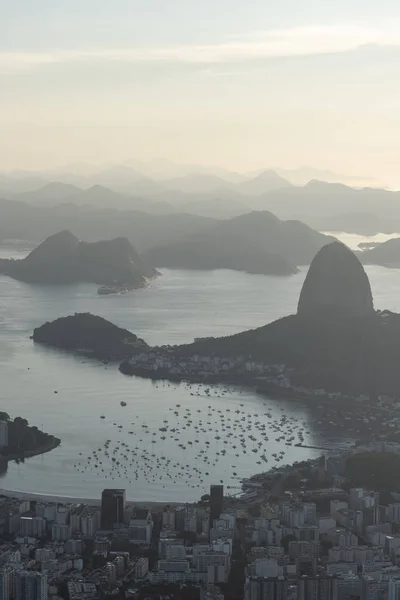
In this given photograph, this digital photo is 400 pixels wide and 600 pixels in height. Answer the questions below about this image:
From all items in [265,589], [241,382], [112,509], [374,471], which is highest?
[241,382]

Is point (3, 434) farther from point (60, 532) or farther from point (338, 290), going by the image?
point (338, 290)

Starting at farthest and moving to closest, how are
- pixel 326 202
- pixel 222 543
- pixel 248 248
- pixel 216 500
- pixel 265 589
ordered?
1. pixel 326 202
2. pixel 248 248
3. pixel 216 500
4. pixel 222 543
5. pixel 265 589

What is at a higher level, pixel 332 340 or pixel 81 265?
pixel 81 265

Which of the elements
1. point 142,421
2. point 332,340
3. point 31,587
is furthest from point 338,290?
point 31,587

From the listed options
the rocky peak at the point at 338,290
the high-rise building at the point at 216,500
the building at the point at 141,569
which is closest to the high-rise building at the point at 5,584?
the building at the point at 141,569

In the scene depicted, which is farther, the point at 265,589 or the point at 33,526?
the point at 33,526

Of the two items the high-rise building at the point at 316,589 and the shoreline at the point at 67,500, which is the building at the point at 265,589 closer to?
the high-rise building at the point at 316,589
